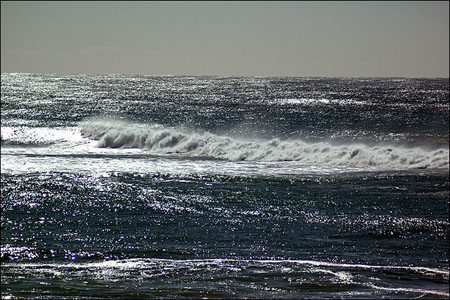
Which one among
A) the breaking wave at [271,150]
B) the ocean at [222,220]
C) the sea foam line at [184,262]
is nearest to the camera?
the ocean at [222,220]

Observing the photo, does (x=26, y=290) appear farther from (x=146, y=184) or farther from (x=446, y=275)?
(x=146, y=184)

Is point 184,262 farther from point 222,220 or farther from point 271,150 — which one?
point 271,150

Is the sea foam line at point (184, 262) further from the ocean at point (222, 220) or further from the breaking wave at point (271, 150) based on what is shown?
the breaking wave at point (271, 150)

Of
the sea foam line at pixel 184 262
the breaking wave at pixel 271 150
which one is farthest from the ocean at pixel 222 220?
the breaking wave at pixel 271 150

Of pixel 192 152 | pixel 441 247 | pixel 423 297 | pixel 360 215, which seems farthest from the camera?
pixel 192 152

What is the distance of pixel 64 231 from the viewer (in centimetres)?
2216

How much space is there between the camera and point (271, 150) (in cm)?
4553

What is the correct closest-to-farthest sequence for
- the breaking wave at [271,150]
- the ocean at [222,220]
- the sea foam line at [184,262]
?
the ocean at [222,220], the sea foam line at [184,262], the breaking wave at [271,150]

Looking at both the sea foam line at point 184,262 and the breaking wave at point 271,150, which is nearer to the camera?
the sea foam line at point 184,262

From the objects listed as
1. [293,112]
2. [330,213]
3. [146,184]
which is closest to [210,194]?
[146,184]

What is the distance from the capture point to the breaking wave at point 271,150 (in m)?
39.2

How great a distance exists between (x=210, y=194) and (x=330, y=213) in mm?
6150

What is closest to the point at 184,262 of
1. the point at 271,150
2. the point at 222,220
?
the point at 222,220

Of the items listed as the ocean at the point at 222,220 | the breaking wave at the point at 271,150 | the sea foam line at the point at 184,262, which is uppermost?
the breaking wave at the point at 271,150
